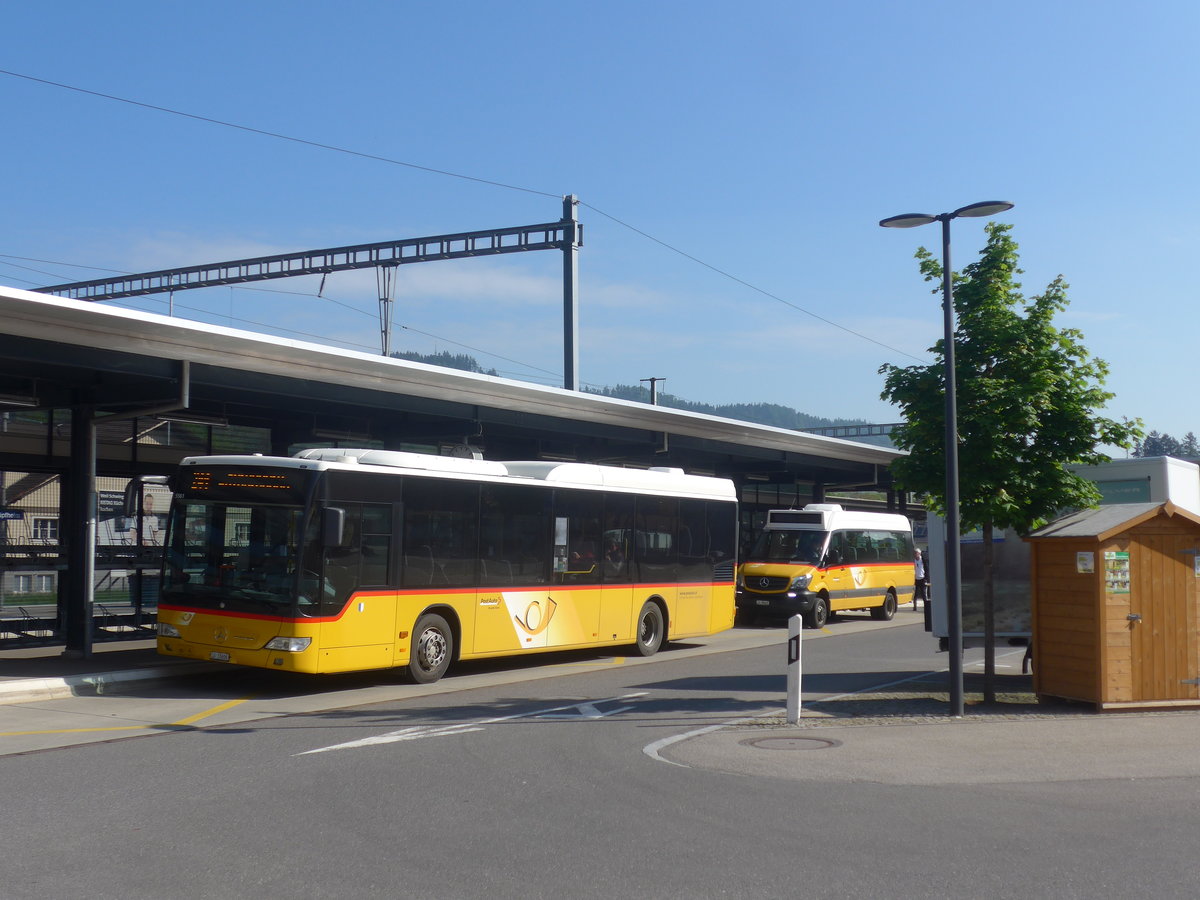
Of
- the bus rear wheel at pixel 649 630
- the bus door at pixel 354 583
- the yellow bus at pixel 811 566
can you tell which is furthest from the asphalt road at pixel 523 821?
the yellow bus at pixel 811 566

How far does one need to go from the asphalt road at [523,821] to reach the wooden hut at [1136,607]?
9.81 feet

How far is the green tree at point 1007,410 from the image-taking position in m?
14.0

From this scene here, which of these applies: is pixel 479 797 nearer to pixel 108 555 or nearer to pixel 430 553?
pixel 430 553

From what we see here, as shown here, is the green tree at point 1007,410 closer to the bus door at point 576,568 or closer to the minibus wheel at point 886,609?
the bus door at point 576,568

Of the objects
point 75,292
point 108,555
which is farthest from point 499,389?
point 75,292

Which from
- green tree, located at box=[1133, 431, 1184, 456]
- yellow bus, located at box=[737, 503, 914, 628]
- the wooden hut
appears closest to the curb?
the wooden hut

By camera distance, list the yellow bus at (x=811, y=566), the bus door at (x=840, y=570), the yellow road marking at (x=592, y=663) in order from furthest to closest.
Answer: the bus door at (x=840, y=570) < the yellow bus at (x=811, y=566) < the yellow road marking at (x=592, y=663)

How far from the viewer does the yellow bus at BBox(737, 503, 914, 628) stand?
29.6m

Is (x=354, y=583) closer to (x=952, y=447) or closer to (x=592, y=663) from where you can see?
(x=592, y=663)

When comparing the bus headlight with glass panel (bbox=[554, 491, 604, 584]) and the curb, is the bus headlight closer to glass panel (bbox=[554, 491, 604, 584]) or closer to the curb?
the curb

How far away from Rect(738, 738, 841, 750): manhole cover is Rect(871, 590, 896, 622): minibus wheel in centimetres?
2246

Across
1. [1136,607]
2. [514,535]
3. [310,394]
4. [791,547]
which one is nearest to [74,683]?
[514,535]

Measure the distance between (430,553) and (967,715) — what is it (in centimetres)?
701

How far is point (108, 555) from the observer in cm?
2248
